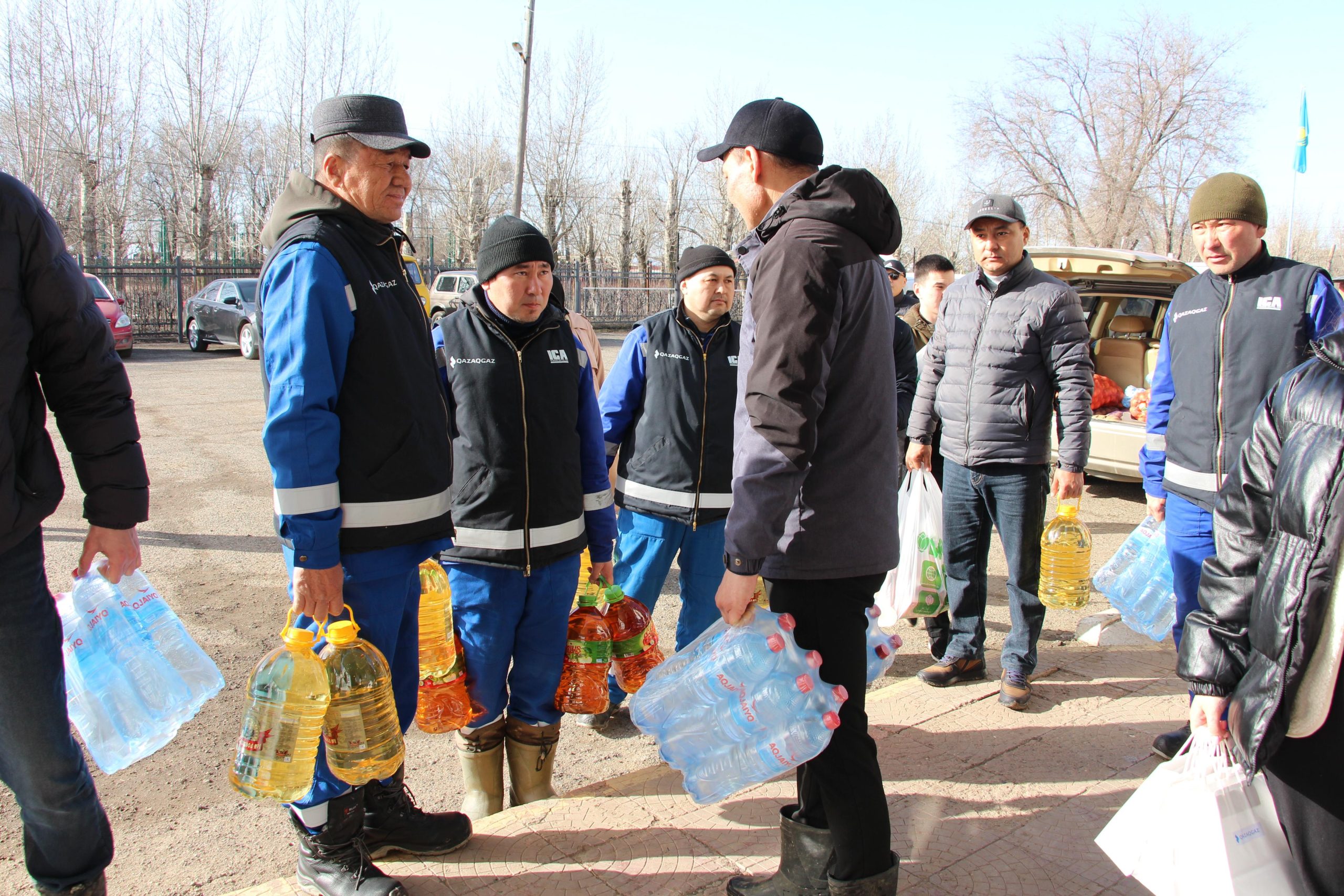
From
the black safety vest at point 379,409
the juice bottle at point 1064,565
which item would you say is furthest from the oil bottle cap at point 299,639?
the juice bottle at point 1064,565

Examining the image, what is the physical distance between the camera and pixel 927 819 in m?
3.09

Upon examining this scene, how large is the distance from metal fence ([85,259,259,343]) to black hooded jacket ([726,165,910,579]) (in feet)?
81.2

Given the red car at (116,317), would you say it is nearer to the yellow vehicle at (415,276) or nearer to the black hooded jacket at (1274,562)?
the yellow vehicle at (415,276)

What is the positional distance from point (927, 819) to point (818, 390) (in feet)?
5.63

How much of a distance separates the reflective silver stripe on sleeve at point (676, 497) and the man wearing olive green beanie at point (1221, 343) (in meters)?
1.85

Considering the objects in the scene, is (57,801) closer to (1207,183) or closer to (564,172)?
(1207,183)

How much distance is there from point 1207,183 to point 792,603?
8.55 ft

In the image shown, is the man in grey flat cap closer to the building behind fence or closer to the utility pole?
the utility pole

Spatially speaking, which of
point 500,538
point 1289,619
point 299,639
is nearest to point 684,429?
point 500,538

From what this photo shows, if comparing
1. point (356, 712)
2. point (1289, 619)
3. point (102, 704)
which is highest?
point (1289, 619)

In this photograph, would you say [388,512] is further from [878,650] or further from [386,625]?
[878,650]

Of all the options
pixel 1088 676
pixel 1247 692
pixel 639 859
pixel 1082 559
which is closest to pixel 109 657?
pixel 639 859

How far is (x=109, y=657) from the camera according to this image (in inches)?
107

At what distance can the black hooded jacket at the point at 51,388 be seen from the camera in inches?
86.4
